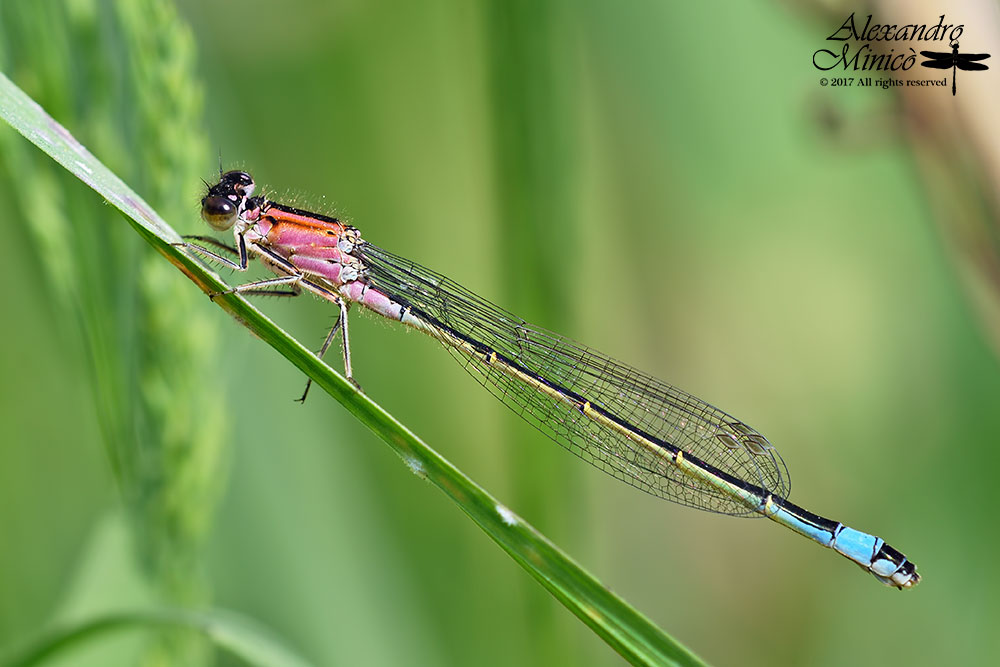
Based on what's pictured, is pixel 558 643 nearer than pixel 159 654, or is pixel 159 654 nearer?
pixel 159 654

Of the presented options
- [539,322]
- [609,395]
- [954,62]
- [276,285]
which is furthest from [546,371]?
[954,62]

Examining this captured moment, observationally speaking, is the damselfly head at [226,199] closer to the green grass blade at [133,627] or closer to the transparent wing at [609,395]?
the transparent wing at [609,395]

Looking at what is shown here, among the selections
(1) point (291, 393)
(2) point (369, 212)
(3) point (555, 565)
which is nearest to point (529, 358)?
(1) point (291, 393)

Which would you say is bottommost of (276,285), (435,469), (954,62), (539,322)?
(435,469)

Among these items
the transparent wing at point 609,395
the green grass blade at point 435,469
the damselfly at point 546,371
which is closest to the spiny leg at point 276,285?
the damselfly at point 546,371

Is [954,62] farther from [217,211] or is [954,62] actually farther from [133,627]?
[133,627]

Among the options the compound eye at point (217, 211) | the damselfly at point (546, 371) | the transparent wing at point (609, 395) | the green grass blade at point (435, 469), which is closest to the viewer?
the green grass blade at point (435, 469)

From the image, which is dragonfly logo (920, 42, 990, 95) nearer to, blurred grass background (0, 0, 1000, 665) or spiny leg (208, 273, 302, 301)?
blurred grass background (0, 0, 1000, 665)

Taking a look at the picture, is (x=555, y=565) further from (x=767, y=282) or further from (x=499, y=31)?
(x=767, y=282)
